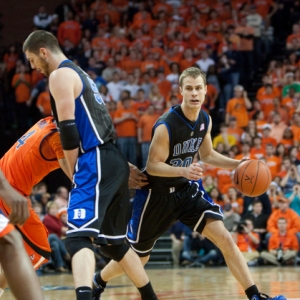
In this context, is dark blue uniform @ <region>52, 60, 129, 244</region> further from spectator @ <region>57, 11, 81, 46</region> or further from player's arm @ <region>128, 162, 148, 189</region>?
spectator @ <region>57, 11, 81, 46</region>

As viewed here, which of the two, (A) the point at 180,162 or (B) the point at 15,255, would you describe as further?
(A) the point at 180,162

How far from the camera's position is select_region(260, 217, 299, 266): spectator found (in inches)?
456

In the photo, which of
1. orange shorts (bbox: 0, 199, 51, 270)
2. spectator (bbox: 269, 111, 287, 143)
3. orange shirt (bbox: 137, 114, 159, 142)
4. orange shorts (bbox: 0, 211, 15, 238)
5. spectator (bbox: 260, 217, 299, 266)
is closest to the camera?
orange shorts (bbox: 0, 211, 15, 238)

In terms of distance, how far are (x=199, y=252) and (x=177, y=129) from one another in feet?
21.4

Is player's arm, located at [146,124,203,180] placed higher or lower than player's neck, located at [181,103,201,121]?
lower

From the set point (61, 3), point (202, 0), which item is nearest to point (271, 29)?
point (202, 0)

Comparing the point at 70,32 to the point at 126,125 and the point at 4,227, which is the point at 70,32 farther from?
the point at 4,227

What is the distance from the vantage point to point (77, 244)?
4.56 meters

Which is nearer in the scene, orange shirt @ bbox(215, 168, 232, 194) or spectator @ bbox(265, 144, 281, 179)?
spectator @ bbox(265, 144, 281, 179)

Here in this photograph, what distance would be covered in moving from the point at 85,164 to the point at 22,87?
38.3ft

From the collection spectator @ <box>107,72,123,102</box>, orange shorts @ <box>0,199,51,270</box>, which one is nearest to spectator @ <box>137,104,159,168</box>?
spectator @ <box>107,72,123,102</box>

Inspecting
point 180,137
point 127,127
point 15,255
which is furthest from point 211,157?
point 127,127

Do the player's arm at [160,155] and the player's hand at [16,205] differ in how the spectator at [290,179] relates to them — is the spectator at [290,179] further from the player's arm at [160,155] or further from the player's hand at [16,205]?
the player's hand at [16,205]

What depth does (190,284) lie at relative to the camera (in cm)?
868
